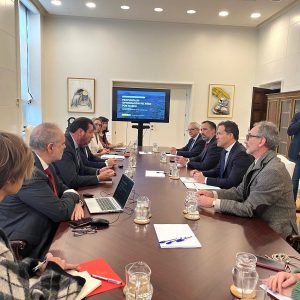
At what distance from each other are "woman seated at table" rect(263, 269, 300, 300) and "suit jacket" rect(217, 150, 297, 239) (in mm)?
767

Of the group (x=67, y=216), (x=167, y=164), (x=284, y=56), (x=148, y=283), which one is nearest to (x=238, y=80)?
(x=284, y=56)

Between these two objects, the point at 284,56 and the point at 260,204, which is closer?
the point at 260,204

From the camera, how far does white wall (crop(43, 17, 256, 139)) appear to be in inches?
283

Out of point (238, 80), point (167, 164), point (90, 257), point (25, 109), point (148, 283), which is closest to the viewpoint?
point (148, 283)

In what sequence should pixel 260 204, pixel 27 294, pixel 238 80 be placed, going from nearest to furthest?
1. pixel 27 294
2. pixel 260 204
3. pixel 238 80

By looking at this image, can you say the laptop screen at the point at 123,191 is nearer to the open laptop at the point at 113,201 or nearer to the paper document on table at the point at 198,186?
the open laptop at the point at 113,201

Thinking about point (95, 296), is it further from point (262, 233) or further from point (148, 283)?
point (262, 233)

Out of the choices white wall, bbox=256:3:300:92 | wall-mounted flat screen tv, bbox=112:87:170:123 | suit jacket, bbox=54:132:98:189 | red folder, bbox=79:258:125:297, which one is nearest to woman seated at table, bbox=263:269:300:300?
red folder, bbox=79:258:125:297

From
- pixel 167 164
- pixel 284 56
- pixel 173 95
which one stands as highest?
pixel 284 56

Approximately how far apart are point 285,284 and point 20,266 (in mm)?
945

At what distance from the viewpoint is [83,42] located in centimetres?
719

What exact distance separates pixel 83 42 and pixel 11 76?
2612mm

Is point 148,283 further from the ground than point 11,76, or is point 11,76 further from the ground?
point 11,76

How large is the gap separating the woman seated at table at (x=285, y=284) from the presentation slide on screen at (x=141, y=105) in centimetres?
562
